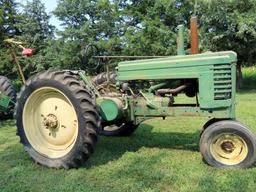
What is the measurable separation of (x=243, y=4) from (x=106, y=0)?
44.0 ft

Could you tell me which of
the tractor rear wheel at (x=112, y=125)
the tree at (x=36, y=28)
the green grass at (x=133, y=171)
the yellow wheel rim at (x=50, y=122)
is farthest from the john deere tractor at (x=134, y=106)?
the tree at (x=36, y=28)

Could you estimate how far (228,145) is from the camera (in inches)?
200

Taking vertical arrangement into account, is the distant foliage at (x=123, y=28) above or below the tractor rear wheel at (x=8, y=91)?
above

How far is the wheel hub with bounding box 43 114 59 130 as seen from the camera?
5636mm

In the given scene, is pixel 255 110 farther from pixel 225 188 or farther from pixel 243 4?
pixel 243 4

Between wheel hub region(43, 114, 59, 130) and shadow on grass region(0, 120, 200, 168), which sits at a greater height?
wheel hub region(43, 114, 59, 130)

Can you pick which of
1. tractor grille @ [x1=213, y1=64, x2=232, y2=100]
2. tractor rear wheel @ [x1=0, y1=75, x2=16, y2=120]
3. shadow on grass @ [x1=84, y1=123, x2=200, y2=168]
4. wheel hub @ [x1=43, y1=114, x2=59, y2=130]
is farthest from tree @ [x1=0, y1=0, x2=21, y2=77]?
tractor grille @ [x1=213, y1=64, x2=232, y2=100]

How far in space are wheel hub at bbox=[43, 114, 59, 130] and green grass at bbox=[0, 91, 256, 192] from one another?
0.58 meters

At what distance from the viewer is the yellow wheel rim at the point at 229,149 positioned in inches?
197

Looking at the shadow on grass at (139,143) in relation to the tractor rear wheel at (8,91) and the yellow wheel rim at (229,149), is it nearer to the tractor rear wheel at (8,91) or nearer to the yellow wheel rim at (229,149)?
the yellow wheel rim at (229,149)

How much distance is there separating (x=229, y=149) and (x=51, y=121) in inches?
97.3

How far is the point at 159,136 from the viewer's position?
716 cm

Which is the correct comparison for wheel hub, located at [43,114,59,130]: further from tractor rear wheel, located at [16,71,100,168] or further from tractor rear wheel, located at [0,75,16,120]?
tractor rear wheel, located at [0,75,16,120]

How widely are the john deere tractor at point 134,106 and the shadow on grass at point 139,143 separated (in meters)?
0.46
